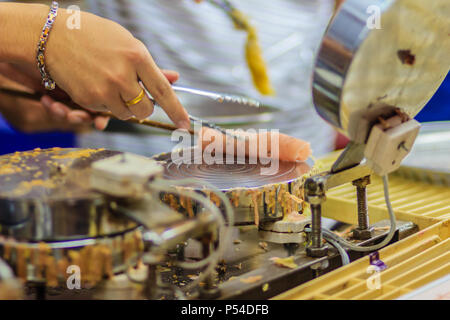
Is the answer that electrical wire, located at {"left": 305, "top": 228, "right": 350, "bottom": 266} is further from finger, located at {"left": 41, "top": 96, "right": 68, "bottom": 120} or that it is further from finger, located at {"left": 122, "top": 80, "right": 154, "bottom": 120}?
finger, located at {"left": 41, "top": 96, "right": 68, "bottom": 120}

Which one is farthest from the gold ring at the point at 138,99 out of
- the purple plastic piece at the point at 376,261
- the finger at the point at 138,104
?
the purple plastic piece at the point at 376,261

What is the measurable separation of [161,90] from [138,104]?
0.30 feet

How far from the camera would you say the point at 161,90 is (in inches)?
52.7

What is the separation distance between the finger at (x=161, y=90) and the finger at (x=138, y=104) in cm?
3

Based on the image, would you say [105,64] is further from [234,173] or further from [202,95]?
[234,173]

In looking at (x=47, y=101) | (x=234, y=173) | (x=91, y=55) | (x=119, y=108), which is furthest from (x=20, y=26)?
(x=234, y=173)

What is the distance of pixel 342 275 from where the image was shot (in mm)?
978

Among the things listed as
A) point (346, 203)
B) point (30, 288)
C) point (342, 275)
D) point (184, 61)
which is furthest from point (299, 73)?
point (30, 288)

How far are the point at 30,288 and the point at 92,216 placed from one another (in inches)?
12.0

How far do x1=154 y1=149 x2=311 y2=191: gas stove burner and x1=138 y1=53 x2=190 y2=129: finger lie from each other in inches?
5.2

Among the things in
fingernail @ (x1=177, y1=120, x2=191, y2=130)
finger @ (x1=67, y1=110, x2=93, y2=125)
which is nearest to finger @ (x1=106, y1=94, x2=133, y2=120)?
fingernail @ (x1=177, y1=120, x2=191, y2=130)

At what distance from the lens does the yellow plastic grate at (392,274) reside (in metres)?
0.91

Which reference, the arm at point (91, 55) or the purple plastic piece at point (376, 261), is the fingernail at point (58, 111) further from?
the purple plastic piece at point (376, 261)
